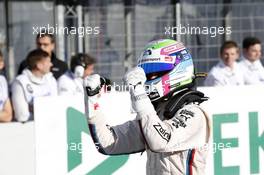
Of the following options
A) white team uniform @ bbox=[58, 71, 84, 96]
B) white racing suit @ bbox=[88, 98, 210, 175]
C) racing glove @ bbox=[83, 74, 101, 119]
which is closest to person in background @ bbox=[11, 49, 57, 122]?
white team uniform @ bbox=[58, 71, 84, 96]

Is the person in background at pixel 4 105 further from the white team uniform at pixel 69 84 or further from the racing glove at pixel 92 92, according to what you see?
the racing glove at pixel 92 92

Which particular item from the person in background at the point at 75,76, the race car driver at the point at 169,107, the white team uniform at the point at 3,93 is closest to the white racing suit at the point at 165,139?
the race car driver at the point at 169,107

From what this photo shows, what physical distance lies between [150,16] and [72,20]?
1.09m

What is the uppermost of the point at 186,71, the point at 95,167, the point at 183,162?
the point at 186,71

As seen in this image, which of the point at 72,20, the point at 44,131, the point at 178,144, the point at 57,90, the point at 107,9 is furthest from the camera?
the point at 107,9

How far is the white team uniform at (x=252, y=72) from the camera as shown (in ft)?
27.2

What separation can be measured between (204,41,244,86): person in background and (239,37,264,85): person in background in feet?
0.29

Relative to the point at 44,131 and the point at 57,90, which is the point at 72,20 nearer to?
the point at 57,90

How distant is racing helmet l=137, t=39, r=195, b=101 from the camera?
3689 millimetres

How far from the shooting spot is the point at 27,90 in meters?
7.03

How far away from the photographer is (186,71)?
3.72 metres

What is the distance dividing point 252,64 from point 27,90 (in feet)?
8.78

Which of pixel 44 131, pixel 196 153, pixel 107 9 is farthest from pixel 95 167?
pixel 107 9

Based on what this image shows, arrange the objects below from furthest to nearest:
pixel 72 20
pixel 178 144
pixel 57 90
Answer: pixel 72 20
pixel 57 90
pixel 178 144
